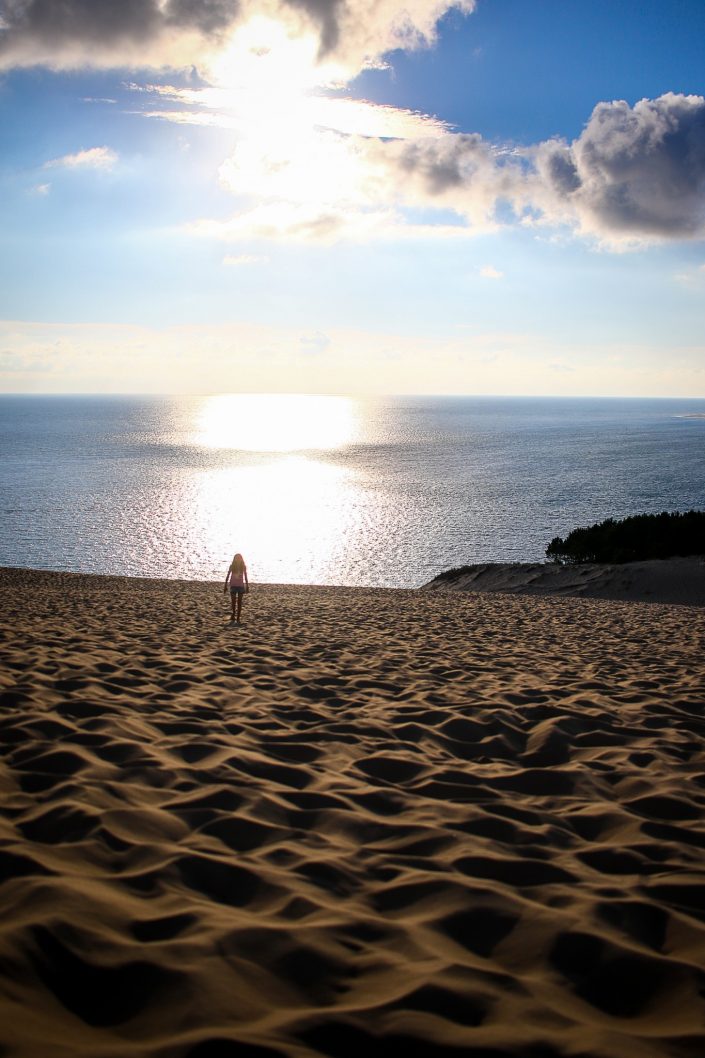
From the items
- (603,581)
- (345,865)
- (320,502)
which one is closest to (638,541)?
(603,581)

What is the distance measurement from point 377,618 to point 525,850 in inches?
425

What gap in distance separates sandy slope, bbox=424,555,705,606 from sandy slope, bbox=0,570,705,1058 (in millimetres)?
21223

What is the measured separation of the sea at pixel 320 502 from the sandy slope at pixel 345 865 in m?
34.1

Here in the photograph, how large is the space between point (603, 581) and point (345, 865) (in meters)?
27.5

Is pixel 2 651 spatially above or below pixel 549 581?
above

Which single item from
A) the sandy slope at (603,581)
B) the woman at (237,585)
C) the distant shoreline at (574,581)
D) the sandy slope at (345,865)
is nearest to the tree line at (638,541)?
the sandy slope at (603,581)

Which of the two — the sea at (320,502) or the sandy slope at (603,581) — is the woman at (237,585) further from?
the sea at (320,502)

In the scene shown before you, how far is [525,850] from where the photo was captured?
353 centimetres

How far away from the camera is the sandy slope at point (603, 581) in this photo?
26938 mm

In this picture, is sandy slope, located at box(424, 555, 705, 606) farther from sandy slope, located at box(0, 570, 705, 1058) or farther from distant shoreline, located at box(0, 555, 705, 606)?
sandy slope, located at box(0, 570, 705, 1058)

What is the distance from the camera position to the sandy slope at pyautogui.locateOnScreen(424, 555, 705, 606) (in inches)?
1061

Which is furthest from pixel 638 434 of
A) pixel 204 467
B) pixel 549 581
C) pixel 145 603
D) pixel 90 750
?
pixel 90 750

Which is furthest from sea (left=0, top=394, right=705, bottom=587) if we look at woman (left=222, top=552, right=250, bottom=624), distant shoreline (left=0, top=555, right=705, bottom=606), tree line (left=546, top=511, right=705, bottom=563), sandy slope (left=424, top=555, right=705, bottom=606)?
woman (left=222, top=552, right=250, bottom=624)

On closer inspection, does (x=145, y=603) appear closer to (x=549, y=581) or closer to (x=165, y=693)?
(x=165, y=693)
